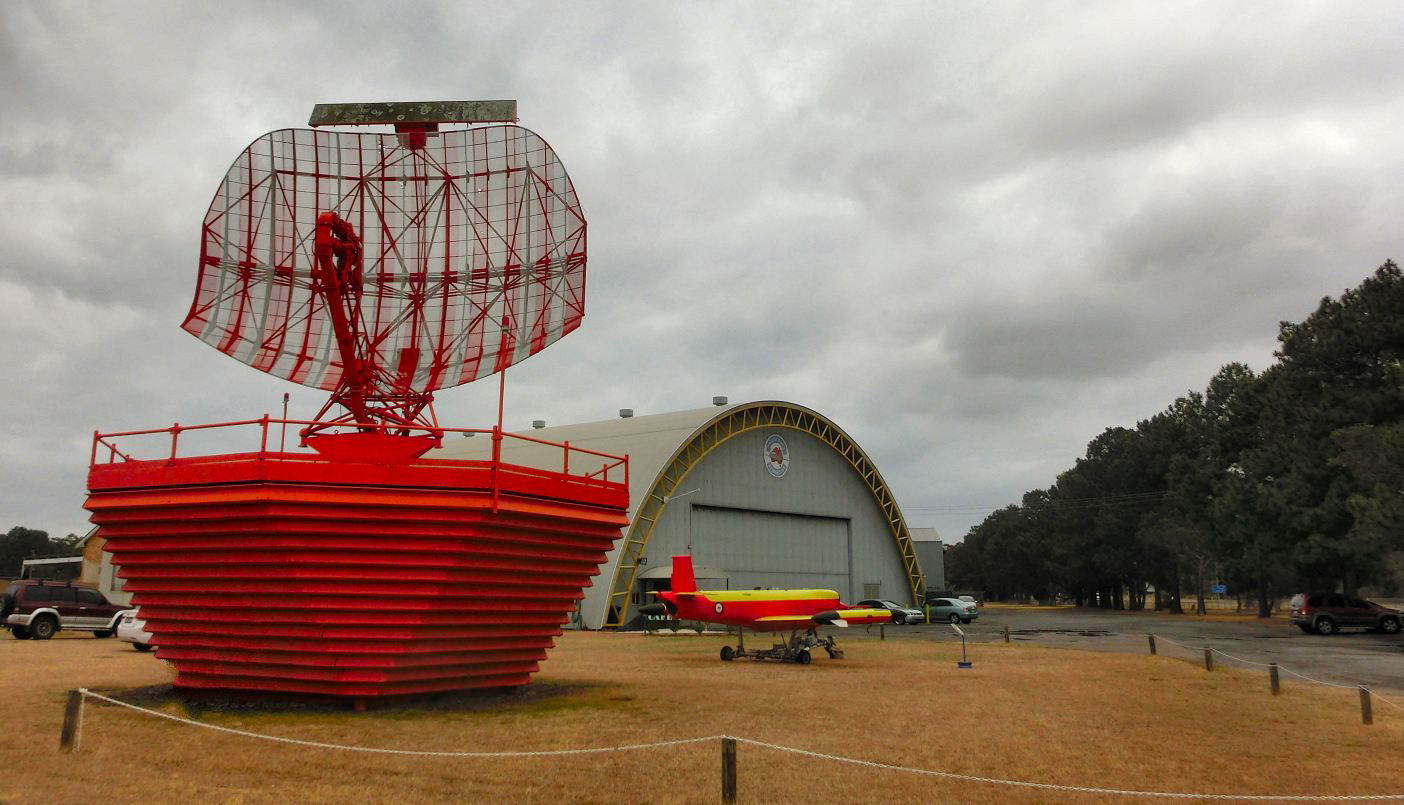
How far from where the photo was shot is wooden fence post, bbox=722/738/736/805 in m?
9.52

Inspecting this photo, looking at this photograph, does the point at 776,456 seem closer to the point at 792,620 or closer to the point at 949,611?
the point at 949,611

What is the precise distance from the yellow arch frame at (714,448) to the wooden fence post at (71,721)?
104 feet

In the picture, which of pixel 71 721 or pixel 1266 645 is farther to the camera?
pixel 1266 645

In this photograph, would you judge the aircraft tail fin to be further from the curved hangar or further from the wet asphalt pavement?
the wet asphalt pavement

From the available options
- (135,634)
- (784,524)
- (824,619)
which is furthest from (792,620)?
(784,524)

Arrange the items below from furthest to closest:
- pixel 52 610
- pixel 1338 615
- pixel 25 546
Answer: pixel 25 546
pixel 1338 615
pixel 52 610

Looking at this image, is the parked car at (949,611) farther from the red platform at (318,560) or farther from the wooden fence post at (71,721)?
the wooden fence post at (71,721)

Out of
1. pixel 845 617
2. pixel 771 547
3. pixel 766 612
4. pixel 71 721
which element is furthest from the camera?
pixel 771 547

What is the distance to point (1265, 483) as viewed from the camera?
53188 mm

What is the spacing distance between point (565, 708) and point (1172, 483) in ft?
239

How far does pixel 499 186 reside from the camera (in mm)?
18250

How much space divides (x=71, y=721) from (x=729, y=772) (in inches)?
330

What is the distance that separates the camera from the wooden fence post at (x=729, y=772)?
9523 mm

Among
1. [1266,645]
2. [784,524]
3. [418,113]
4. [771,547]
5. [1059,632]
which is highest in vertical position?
[418,113]
